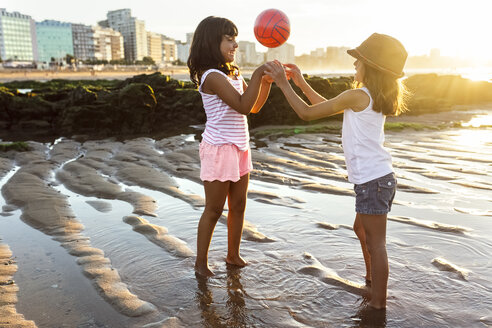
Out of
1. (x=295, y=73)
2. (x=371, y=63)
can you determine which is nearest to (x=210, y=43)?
(x=295, y=73)

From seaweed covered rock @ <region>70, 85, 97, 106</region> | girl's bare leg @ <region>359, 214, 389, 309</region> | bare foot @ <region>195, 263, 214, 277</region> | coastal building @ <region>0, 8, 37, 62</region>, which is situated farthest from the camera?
coastal building @ <region>0, 8, 37, 62</region>

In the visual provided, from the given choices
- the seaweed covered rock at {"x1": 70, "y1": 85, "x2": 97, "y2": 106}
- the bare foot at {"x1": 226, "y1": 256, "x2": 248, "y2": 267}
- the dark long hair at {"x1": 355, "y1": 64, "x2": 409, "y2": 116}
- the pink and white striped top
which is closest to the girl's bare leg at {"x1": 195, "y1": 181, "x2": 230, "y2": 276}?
the bare foot at {"x1": 226, "y1": 256, "x2": 248, "y2": 267}

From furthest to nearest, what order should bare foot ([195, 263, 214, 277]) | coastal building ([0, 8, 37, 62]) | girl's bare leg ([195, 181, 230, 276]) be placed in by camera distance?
coastal building ([0, 8, 37, 62]) < bare foot ([195, 263, 214, 277]) < girl's bare leg ([195, 181, 230, 276])

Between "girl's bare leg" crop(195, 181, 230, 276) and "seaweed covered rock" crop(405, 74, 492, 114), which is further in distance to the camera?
"seaweed covered rock" crop(405, 74, 492, 114)

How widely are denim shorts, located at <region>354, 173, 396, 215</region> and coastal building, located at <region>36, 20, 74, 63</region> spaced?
199517 millimetres

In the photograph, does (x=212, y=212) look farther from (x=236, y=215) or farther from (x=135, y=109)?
(x=135, y=109)

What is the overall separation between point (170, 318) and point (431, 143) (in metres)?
8.40

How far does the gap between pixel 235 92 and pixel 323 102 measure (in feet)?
2.25

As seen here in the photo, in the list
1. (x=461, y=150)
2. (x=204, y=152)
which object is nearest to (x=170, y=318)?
(x=204, y=152)

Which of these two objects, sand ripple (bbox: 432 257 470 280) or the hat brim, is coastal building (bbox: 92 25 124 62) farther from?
the hat brim

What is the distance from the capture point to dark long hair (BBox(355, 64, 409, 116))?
2.96 m

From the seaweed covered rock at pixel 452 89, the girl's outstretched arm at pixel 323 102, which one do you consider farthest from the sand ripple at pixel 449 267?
the seaweed covered rock at pixel 452 89

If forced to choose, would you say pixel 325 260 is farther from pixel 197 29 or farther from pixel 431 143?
pixel 431 143

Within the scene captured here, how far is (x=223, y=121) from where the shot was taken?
3533 millimetres
